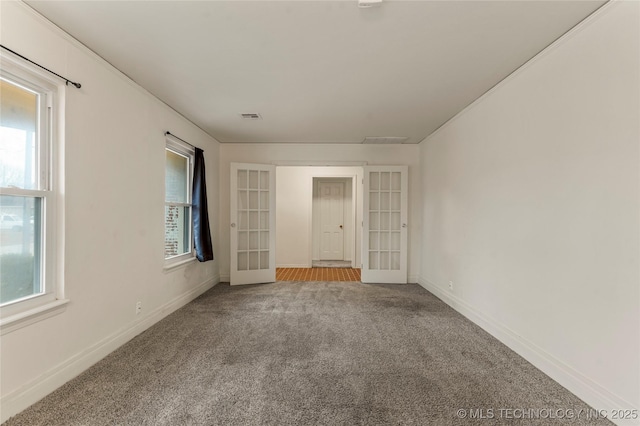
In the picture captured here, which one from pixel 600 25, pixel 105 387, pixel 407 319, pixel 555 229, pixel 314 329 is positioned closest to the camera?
pixel 600 25

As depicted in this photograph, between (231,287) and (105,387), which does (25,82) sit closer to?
(105,387)

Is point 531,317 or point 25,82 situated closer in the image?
point 25,82

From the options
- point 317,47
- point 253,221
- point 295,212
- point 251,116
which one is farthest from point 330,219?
point 317,47

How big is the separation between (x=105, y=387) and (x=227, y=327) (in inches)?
44.9

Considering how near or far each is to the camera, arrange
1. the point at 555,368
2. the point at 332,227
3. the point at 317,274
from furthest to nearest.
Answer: the point at 332,227
the point at 317,274
the point at 555,368

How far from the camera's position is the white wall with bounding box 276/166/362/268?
6.26m

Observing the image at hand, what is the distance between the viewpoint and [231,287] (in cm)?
460

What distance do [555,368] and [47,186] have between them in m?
3.78

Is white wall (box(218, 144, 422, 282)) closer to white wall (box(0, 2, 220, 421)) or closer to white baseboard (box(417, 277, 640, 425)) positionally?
white wall (box(0, 2, 220, 421))

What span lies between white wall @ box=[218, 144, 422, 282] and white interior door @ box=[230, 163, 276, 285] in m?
0.32

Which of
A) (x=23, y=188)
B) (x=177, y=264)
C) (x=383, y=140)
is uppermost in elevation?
(x=383, y=140)

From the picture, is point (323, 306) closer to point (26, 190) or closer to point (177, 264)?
point (177, 264)

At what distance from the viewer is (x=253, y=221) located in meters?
4.96

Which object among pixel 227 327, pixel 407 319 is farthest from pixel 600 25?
pixel 227 327
